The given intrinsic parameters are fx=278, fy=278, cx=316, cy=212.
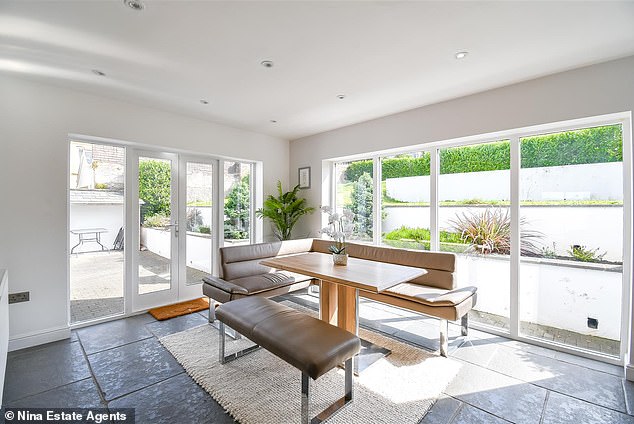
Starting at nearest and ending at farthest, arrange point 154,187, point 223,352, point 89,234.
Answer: point 223,352 < point 89,234 < point 154,187

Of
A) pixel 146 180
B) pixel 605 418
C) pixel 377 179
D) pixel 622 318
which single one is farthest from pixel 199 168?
pixel 622 318

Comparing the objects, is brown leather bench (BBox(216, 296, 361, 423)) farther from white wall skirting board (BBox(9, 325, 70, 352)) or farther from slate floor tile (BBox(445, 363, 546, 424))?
white wall skirting board (BBox(9, 325, 70, 352))

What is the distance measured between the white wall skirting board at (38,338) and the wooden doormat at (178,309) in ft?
2.74

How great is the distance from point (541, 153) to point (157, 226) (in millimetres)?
4645

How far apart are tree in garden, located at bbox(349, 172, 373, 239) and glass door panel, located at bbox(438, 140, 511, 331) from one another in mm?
1062

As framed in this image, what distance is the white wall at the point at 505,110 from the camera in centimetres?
234

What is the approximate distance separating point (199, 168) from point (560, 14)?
4.14m

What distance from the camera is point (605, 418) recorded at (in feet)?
5.91

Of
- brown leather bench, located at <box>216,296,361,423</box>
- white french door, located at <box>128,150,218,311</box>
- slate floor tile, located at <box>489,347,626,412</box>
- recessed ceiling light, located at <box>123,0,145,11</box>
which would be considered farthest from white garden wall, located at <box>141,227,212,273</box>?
slate floor tile, located at <box>489,347,626,412</box>

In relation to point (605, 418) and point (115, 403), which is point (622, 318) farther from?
point (115, 403)

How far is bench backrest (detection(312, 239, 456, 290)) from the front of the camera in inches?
119

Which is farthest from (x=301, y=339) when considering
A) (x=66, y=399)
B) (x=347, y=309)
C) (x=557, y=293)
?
(x=557, y=293)

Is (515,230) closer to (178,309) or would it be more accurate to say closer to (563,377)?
(563,377)

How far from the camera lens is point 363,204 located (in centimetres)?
439
